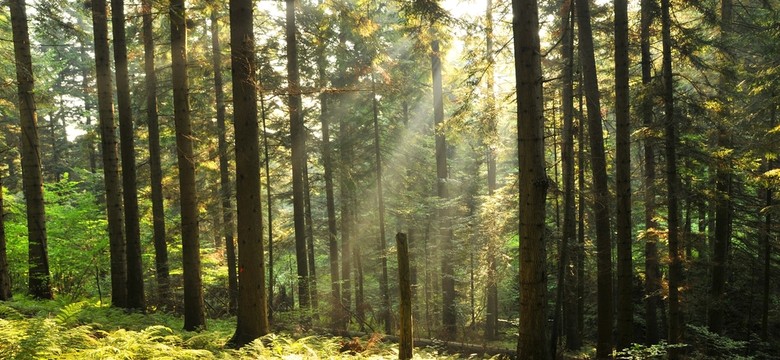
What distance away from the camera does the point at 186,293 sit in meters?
10.0

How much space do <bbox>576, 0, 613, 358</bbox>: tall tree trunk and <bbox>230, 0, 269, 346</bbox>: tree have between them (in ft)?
24.3

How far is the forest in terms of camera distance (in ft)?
26.2

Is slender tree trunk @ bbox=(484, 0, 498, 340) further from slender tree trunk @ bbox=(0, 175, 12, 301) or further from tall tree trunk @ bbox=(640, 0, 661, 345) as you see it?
slender tree trunk @ bbox=(0, 175, 12, 301)

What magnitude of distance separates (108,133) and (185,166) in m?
2.88

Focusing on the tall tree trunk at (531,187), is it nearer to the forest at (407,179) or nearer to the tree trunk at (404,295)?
the forest at (407,179)

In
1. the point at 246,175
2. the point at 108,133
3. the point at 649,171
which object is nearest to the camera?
the point at 246,175

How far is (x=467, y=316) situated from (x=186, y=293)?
1872cm

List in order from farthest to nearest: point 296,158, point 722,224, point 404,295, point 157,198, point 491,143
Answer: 1. point 296,158
2. point 722,224
3. point 157,198
4. point 491,143
5. point 404,295

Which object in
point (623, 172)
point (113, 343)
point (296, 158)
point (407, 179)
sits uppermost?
point (296, 158)

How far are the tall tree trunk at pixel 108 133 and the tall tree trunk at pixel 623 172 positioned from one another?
12266 millimetres

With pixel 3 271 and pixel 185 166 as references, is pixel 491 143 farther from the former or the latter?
pixel 3 271

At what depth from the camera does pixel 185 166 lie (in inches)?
387

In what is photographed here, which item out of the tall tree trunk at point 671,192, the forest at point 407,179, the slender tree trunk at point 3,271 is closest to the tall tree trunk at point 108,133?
the forest at point 407,179

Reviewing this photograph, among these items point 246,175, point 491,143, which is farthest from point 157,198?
point 491,143
